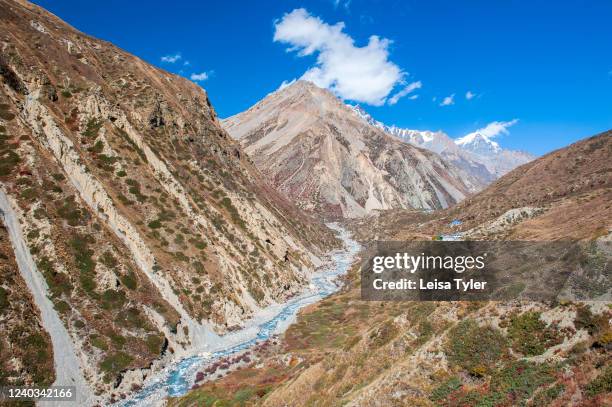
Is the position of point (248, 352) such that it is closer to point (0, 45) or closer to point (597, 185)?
point (0, 45)

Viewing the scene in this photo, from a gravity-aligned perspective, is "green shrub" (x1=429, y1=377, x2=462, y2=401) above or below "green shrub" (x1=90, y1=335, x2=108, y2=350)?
below

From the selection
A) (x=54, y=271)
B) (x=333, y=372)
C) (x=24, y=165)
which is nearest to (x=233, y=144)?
(x=24, y=165)

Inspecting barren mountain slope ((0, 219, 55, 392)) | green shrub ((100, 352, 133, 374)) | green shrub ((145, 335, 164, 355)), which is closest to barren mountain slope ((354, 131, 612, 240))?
green shrub ((145, 335, 164, 355))

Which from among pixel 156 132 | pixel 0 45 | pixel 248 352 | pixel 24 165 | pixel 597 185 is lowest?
pixel 248 352

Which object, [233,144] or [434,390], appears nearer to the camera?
[434,390]

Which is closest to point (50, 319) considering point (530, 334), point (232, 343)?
point (232, 343)

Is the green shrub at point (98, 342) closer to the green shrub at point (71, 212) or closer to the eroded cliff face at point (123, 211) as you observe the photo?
the eroded cliff face at point (123, 211)

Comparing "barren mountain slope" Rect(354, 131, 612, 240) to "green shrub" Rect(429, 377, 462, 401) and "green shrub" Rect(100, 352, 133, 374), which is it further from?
"green shrub" Rect(100, 352, 133, 374)
